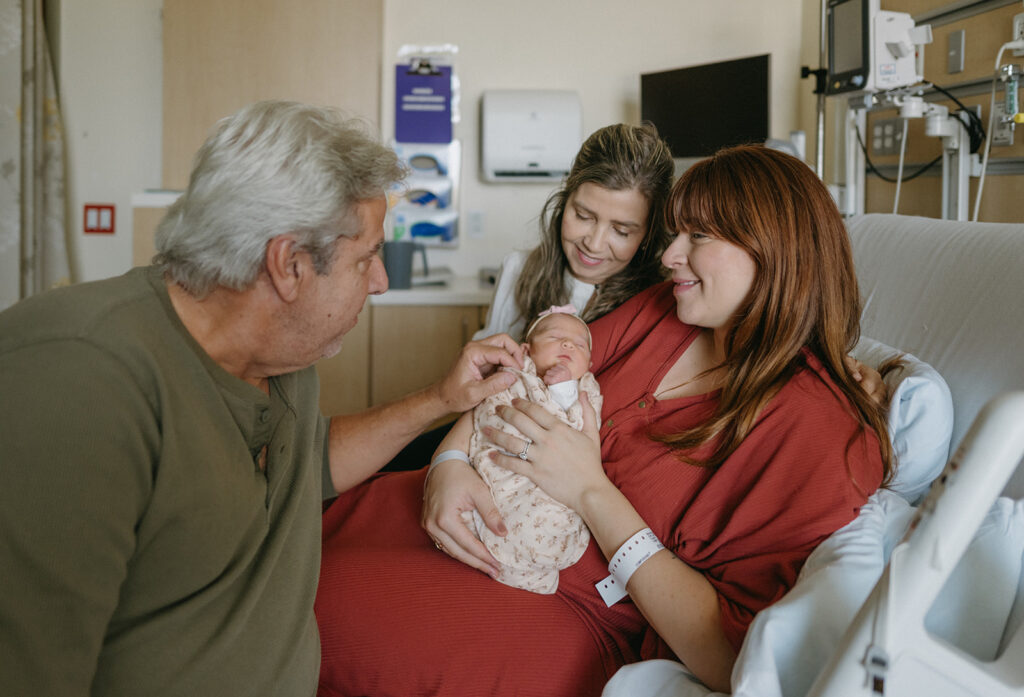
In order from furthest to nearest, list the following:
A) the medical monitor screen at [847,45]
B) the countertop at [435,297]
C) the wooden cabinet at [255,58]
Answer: the wooden cabinet at [255,58] → the countertop at [435,297] → the medical monitor screen at [847,45]

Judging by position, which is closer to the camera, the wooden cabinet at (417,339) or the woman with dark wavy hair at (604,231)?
the woman with dark wavy hair at (604,231)

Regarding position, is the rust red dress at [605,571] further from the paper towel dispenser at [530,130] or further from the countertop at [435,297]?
the paper towel dispenser at [530,130]

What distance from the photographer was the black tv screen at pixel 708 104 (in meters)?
3.36

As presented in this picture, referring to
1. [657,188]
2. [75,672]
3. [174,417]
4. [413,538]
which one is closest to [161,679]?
[75,672]

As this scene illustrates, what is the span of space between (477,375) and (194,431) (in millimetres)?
678

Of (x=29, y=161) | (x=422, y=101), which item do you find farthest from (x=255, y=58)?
(x=29, y=161)

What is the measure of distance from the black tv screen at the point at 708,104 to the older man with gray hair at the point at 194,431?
2.55 meters

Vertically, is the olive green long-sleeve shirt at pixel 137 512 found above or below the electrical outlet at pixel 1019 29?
below

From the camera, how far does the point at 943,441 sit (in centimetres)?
136

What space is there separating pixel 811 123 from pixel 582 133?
1027 millimetres

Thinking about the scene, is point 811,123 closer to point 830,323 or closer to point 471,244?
point 471,244

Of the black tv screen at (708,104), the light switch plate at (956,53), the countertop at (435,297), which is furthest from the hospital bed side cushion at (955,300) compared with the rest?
the countertop at (435,297)

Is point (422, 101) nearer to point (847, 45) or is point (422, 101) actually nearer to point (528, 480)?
point (847, 45)

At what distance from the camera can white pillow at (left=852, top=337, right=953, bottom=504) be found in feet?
4.39
